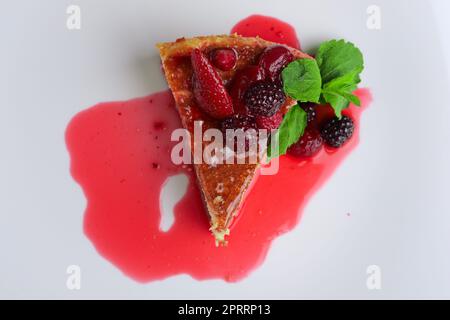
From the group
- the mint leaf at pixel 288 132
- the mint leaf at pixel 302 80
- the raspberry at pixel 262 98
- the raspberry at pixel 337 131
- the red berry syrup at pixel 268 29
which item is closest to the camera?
the raspberry at pixel 262 98

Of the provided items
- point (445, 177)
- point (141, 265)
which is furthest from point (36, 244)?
point (445, 177)

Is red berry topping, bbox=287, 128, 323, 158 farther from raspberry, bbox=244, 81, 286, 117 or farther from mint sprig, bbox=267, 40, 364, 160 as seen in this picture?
raspberry, bbox=244, 81, 286, 117

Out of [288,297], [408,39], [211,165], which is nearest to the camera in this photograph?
[211,165]

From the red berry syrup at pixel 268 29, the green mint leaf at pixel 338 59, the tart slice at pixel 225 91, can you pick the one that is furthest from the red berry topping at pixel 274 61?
the red berry syrup at pixel 268 29

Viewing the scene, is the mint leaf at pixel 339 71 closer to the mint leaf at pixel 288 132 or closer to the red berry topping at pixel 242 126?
the mint leaf at pixel 288 132

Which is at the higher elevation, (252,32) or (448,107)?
(252,32)

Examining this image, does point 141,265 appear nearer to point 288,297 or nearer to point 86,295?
point 86,295

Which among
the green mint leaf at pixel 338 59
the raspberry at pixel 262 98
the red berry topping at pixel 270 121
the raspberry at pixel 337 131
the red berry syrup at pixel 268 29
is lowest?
the raspberry at pixel 337 131
